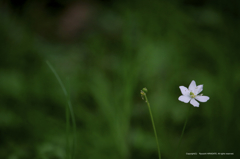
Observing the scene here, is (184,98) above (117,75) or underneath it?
underneath

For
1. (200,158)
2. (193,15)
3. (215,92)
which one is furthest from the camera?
(193,15)

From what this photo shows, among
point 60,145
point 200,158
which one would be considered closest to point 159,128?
point 200,158

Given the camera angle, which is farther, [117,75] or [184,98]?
[117,75]

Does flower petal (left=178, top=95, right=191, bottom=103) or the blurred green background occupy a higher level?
the blurred green background

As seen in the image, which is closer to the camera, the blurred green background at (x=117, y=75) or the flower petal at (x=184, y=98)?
the flower petal at (x=184, y=98)

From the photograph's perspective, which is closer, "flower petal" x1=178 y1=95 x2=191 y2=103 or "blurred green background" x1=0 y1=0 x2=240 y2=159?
"flower petal" x1=178 y1=95 x2=191 y2=103

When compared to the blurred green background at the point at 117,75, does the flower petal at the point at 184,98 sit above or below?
below

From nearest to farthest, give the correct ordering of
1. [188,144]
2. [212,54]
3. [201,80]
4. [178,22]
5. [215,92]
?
[188,144], [215,92], [201,80], [212,54], [178,22]

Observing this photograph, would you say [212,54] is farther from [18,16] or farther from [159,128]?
[18,16]
